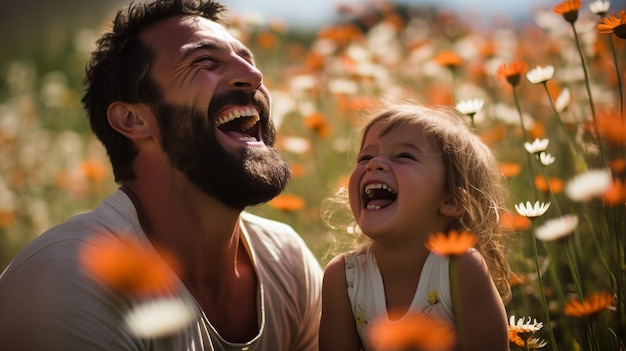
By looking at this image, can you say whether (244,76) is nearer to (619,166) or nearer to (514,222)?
(514,222)

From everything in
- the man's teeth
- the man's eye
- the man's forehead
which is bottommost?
the man's teeth

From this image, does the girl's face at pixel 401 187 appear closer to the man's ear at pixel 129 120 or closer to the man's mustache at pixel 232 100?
the man's mustache at pixel 232 100

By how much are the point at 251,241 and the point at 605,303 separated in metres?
1.39

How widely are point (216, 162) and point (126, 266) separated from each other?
547mm

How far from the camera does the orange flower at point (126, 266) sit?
2004 mm

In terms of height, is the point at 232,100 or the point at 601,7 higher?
the point at 601,7

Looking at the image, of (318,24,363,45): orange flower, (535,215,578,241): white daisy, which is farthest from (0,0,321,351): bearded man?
(318,24,363,45): orange flower

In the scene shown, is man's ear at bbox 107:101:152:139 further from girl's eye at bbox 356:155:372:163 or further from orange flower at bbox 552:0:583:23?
orange flower at bbox 552:0:583:23

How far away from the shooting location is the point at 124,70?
2.68 meters

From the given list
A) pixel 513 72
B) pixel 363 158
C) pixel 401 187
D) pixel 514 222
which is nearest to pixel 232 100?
pixel 363 158

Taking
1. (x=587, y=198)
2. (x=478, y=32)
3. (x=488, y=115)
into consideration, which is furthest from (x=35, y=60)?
(x=587, y=198)

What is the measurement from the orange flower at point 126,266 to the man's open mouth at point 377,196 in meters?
0.64

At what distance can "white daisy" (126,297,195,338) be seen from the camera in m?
2.12

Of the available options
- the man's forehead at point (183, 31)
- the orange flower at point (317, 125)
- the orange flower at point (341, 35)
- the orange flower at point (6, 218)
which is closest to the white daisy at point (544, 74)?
the man's forehead at point (183, 31)
